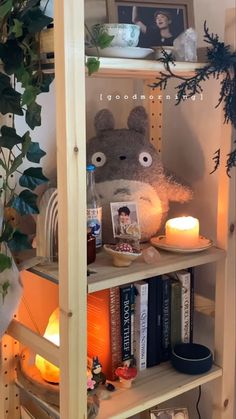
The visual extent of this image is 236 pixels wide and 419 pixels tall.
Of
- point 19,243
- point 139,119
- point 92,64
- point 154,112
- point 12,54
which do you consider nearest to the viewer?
point 92,64

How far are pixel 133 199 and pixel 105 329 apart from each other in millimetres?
330

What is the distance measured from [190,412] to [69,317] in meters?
0.80

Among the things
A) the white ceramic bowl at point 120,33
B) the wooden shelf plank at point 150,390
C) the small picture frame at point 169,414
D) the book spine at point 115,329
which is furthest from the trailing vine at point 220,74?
the small picture frame at point 169,414

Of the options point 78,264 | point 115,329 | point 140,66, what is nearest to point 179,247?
point 115,329

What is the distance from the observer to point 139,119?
1.56 meters

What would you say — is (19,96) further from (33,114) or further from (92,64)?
(92,64)

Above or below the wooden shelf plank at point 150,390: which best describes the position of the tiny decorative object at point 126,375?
above

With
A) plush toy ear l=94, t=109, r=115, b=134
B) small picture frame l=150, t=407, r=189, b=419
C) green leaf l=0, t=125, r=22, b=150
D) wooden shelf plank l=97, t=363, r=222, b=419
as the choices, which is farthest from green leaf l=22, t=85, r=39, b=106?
small picture frame l=150, t=407, r=189, b=419

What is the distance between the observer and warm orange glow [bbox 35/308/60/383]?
1.39m

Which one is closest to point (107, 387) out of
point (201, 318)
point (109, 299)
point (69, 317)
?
point (109, 299)

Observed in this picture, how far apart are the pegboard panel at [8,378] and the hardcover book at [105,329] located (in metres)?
0.20

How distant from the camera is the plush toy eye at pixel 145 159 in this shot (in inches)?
59.3

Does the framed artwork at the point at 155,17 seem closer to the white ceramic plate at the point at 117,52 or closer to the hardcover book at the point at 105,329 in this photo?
the white ceramic plate at the point at 117,52

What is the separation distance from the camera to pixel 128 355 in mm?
1470
